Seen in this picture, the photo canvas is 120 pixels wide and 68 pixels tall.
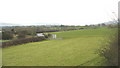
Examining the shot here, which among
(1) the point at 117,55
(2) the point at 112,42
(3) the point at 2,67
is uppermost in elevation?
(2) the point at 112,42

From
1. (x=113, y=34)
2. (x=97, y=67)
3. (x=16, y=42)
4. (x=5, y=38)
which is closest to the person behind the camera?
(x=113, y=34)

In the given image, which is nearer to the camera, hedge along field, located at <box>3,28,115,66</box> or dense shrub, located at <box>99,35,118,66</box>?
dense shrub, located at <box>99,35,118,66</box>

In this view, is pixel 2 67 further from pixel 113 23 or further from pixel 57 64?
pixel 113 23

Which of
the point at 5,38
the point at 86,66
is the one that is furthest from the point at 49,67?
the point at 5,38

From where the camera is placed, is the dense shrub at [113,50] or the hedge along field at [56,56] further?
the hedge along field at [56,56]

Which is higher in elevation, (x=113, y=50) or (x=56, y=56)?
(x=113, y=50)

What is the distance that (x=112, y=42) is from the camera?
3.33 metres

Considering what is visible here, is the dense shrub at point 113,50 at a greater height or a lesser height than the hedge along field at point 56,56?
greater

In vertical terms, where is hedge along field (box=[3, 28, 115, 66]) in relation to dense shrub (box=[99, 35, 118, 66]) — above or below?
below

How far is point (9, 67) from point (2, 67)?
30 centimetres

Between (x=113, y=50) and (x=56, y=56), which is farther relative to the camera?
(x=56, y=56)

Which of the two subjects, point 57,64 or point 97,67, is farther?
point 57,64

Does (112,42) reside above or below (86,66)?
above

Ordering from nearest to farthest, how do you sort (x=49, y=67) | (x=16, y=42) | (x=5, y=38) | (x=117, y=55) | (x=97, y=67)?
(x=117, y=55) < (x=97, y=67) < (x=49, y=67) < (x=16, y=42) < (x=5, y=38)
